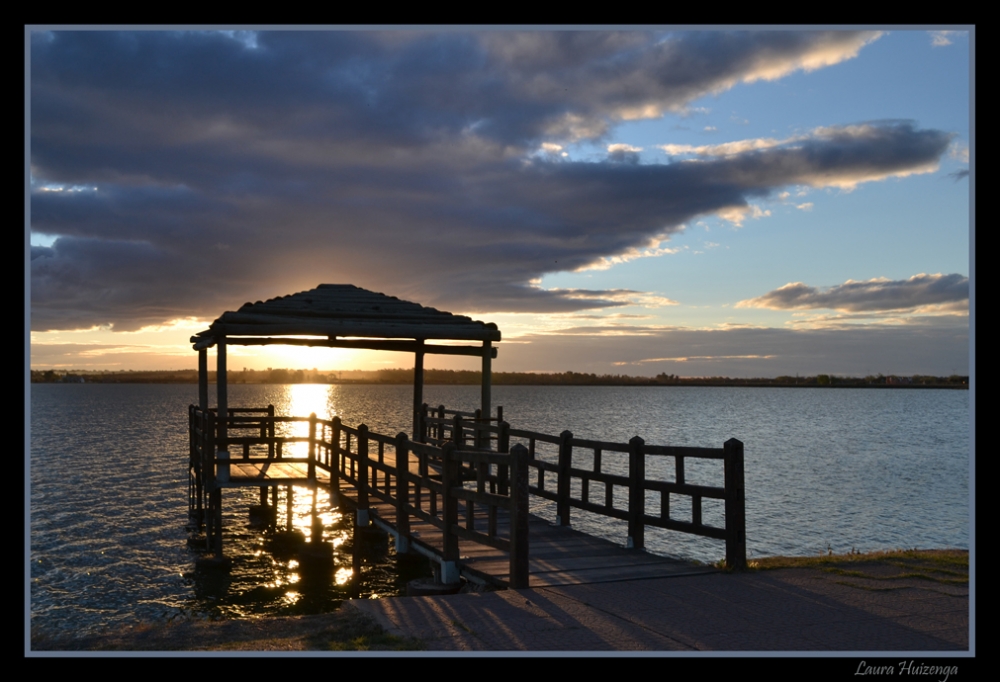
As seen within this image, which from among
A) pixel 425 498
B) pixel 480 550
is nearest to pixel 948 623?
pixel 480 550

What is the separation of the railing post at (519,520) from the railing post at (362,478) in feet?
20.5

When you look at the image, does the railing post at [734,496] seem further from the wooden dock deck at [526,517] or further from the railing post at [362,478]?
the railing post at [362,478]

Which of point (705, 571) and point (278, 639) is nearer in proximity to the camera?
point (278, 639)

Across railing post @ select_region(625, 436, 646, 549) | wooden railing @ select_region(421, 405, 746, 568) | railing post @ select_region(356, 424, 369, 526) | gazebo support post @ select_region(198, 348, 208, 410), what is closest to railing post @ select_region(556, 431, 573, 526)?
wooden railing @ select_region(421, 405, 746, 568)

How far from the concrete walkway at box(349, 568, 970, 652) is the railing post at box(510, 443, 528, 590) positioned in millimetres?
287

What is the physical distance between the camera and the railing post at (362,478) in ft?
47.9

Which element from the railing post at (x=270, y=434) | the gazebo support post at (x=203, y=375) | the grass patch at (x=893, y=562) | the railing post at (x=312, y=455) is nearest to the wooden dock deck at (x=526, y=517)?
the grass patch at (x=893, y=562)

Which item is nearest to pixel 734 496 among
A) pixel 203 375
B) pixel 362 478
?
pixel 362 478

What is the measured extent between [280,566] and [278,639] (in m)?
10.7

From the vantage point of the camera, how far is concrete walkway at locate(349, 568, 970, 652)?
6.33 m

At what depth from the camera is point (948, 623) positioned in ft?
22.4
